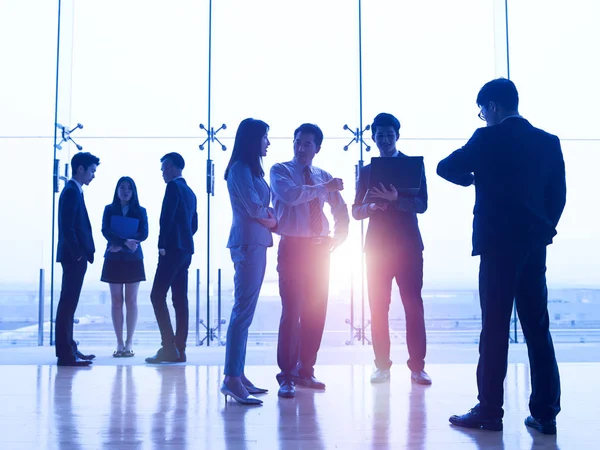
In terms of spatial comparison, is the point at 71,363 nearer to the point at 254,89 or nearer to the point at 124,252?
the point at 124,252

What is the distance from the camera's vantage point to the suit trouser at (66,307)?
3768 millimetres

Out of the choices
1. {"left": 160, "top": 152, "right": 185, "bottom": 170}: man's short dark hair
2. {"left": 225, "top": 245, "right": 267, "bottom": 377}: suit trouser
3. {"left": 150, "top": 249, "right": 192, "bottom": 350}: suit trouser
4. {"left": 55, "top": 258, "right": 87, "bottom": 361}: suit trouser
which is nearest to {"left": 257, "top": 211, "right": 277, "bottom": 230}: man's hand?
{"left": 225, "top": 245, "right": 267, "bottom": 377}: suit trouser

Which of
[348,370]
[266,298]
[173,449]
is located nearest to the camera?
[173,449]

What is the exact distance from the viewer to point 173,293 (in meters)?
3.99

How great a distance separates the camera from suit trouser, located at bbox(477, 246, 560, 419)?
6.95 ft

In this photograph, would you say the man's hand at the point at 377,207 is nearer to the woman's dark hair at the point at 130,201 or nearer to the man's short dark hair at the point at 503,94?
the man's short dark hair at the point at 503,94

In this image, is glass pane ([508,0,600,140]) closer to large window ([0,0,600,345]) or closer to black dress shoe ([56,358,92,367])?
large window ([0,0,600,345])

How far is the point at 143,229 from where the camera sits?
13.9 feet

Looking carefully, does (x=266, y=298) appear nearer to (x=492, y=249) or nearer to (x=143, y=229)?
(x=143, y=229)

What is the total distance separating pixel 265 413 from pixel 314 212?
106 centimetres

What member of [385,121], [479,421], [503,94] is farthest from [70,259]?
[503,94]

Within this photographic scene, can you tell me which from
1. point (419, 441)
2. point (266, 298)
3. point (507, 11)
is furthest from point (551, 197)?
point (507, 11)

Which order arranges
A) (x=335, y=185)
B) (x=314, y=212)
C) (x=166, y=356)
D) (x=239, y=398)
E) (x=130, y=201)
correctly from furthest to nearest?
(x=130, y=201), (x=166, y=356), (x=314, y=212), (x=335, y=185), (x=239, y=398)

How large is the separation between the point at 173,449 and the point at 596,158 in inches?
187
